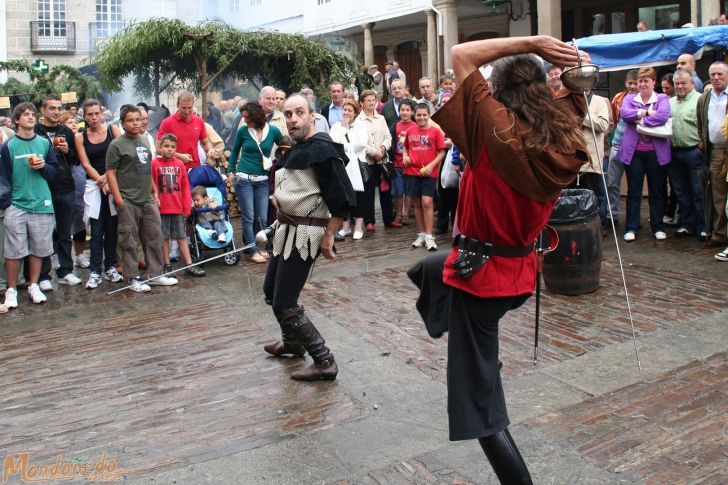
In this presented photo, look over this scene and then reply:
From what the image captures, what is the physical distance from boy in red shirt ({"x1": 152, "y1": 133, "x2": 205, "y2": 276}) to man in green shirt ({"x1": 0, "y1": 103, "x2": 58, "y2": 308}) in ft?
3.74

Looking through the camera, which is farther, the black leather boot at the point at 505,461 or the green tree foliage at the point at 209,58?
the green tree foliage at the point at 209,58

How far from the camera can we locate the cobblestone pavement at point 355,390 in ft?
12.4

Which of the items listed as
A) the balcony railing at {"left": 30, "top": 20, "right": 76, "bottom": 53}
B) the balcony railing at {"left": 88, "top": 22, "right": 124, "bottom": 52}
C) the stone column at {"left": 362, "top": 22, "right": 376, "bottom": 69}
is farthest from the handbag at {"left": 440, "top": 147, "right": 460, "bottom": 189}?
the balcony railing at {"left": 30, "top": 20, "right": 76, "bottom": 53}

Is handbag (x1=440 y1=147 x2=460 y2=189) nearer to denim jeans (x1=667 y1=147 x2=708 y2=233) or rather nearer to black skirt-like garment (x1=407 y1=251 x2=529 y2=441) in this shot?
denim jeans (x1=667 y1=147 x2=708 y2=233)

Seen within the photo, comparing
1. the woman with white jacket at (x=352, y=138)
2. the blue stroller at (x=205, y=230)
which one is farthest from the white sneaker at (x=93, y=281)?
the woman with white jacket at (x=352, y=138)

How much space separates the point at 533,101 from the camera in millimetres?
2859

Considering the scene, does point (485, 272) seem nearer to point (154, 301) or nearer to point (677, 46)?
point (154, 301)

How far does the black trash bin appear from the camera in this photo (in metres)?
6.73

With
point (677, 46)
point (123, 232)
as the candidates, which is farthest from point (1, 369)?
point (677, 46)

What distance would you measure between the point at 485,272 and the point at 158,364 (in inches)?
122

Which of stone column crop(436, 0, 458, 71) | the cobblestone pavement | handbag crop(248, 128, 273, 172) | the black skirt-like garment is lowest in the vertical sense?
the cobblestone pavement

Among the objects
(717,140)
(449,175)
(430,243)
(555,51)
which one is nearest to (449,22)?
(449,175)

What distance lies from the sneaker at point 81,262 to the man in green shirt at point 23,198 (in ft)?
5.23

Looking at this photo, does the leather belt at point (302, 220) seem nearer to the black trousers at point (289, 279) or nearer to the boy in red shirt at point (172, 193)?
the black trousers at point (289, 279)
